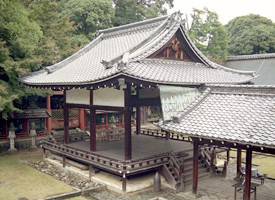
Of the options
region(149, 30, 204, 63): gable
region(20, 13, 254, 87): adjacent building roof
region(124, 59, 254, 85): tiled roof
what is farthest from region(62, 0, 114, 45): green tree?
region(124, 59, 254, 85): tiled roof

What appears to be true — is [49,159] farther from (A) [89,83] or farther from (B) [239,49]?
(B) [239,49]

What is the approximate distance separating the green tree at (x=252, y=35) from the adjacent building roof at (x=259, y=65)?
1258 cm

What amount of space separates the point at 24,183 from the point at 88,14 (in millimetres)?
24615

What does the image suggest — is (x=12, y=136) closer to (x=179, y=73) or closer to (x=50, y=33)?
(x=50, y=33)

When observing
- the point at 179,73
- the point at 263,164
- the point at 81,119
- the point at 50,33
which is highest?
the point at 50,33

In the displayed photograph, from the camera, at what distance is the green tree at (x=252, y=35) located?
51688mm

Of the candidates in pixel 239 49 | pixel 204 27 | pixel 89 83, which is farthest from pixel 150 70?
pixel 239 49

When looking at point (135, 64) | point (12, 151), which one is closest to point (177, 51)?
point (135, 64)

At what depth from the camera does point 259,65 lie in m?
38.7

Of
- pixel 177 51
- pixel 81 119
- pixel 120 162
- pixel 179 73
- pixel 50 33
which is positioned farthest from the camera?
pixel 81 119

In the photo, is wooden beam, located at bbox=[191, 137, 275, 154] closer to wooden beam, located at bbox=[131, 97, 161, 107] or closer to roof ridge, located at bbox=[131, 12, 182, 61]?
wooden beam, located at bbox=[131, 97, 161, 107]

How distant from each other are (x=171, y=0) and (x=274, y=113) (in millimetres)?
44797

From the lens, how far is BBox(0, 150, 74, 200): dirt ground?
512 inches

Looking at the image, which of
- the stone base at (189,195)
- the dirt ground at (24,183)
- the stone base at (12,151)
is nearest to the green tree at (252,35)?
the stone base at (12,151)
